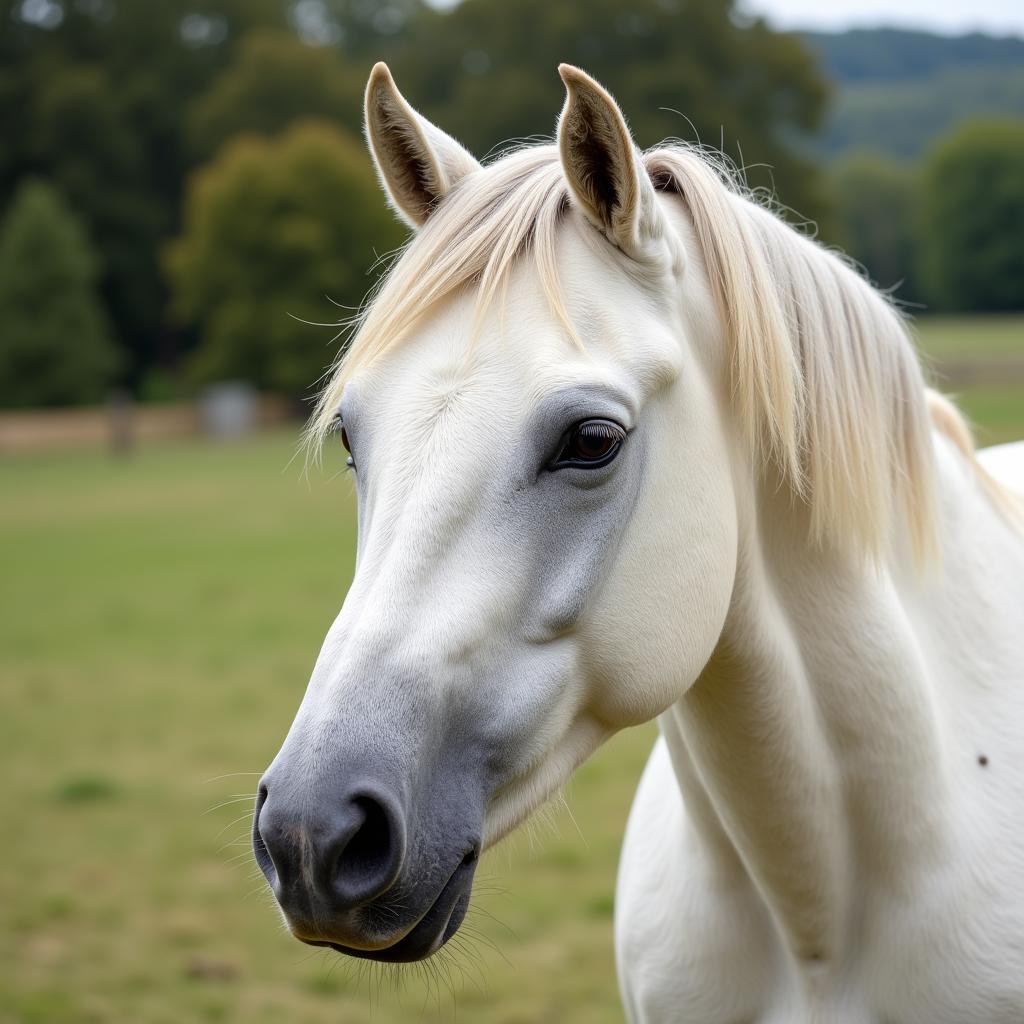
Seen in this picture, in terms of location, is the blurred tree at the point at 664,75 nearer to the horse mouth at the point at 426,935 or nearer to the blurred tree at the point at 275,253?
the blurred tree at the point at 275,253

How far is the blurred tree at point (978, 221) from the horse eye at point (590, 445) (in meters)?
13.8

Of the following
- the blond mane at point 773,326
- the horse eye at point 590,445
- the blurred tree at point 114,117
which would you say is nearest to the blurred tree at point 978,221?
the blond mane at point 773,326

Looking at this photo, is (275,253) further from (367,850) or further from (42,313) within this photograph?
(367,850)

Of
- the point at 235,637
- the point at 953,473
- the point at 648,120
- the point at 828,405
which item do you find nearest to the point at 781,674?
the point at 828,405

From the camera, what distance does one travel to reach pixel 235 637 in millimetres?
10023

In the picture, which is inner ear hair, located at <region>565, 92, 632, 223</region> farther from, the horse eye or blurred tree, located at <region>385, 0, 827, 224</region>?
blurred tree, located at <region>385, 0, 827, 224</region>

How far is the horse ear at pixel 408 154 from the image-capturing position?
1802mm

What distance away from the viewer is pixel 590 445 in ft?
5.14

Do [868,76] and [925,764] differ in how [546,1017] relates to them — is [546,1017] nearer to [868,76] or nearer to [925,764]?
[925,764]

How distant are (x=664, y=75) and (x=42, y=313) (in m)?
20.7

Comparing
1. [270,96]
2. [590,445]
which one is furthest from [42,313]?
[590,445]

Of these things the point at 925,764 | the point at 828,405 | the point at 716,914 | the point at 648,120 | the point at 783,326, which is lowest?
the point at 648,120

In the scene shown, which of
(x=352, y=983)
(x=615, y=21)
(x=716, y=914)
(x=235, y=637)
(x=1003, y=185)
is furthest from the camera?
(x=615, y=21)

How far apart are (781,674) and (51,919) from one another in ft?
13.9
